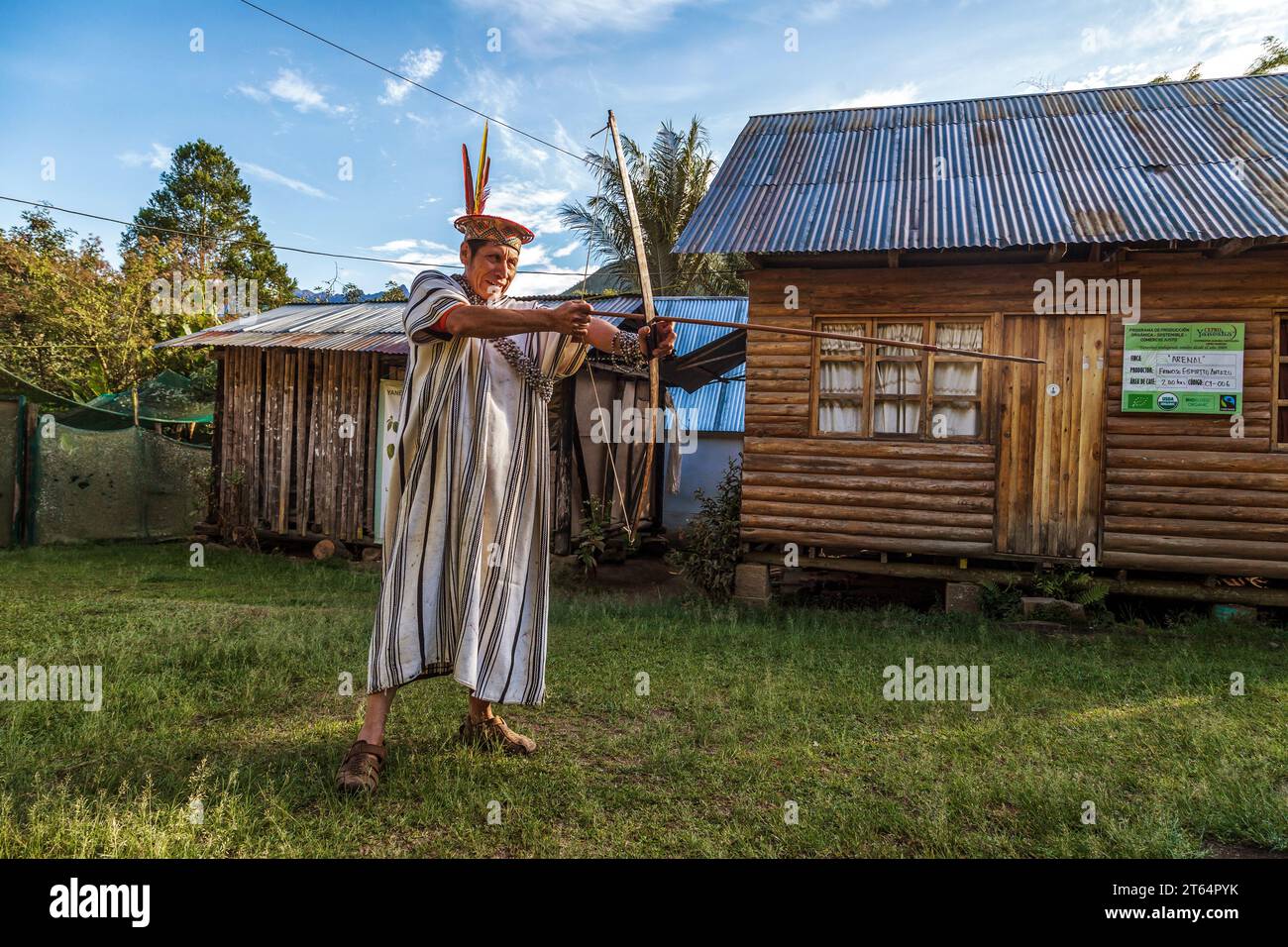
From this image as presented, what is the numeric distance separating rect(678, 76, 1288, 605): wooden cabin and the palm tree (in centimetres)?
1470

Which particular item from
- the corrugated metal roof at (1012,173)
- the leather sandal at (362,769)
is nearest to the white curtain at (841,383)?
the corrugated metal roof at (1012,173)

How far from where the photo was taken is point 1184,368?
716cm

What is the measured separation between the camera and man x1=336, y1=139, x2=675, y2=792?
Answer: 10.2 ft

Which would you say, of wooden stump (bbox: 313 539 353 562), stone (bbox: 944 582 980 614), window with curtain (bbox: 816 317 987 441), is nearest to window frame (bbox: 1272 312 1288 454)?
window with curtain (bbox: 816 317 987 441)

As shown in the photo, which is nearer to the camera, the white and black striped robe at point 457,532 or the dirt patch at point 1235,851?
the dirt patch at point 1235,851

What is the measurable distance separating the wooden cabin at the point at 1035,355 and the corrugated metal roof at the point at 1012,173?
36mm

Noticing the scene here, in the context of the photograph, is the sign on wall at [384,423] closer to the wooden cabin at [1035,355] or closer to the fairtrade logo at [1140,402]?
the wooden cabin at [1035,355]

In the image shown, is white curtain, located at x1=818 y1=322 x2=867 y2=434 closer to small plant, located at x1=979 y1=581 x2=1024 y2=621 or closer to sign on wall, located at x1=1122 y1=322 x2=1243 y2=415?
small plant, located at x1=979 y1=581 x2=1024 y2=621

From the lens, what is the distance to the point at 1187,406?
7148 millimetres

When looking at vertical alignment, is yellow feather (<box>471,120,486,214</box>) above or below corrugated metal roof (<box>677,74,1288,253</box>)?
below

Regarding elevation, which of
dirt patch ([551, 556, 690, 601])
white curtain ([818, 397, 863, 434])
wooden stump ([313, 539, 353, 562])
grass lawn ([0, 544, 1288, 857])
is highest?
white curtain ([818, 397, 863, 434])

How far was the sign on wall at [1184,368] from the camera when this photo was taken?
704 centimetres

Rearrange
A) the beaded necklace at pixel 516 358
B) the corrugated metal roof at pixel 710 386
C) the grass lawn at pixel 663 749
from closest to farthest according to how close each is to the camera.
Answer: the grass lawn at pixel 663 749 < the beaded necklace at pixel 516 358 < the corrugated metal roof at pixel 710 386
